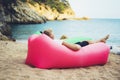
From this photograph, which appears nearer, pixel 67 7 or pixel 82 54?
pixel 82 54

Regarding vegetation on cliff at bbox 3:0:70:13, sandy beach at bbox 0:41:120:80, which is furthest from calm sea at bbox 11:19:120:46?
vegetation on cliff at bbox 3:0:70:13

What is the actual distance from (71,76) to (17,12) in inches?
1557

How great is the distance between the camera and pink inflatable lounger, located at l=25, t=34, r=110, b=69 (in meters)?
5.75

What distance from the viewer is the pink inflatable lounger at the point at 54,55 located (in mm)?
5750

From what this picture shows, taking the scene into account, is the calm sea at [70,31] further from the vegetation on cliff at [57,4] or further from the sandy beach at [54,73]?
the vegetation on cliff at [57,4]

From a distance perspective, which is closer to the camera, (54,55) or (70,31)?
(54,55)

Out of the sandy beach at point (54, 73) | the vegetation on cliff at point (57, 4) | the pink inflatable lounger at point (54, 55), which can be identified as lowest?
the vegetation on cliff at point (57, 4)

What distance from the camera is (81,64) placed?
6.07m

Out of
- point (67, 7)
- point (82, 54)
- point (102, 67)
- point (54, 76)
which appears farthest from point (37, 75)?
point (67, 7)

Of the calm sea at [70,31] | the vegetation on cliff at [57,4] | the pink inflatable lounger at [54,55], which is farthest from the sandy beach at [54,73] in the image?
the vegetation on cliff at [57,4]

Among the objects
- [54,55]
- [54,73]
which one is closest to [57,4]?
[54,55]

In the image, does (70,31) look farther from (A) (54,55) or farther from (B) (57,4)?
(B) (57,4)

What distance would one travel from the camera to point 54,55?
5758mm

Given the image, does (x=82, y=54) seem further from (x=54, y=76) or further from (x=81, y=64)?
(x=54, y=76)
